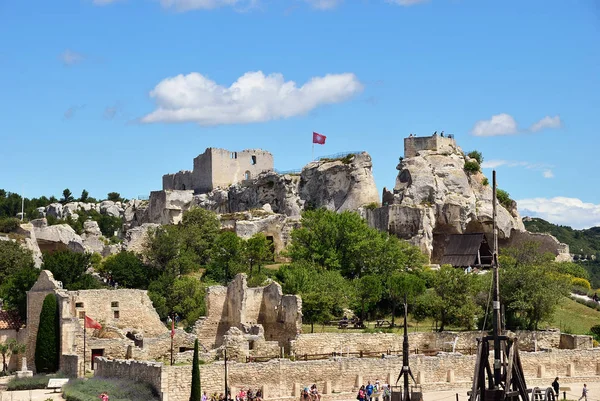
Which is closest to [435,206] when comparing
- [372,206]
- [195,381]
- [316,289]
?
[372,206]

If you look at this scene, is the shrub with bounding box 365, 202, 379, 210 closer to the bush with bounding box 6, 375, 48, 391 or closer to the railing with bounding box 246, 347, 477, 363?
the railing with bounding box 246, 347, 477, 363

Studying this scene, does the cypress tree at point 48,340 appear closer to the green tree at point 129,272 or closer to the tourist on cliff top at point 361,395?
the tourist on cliff top at point 361,395

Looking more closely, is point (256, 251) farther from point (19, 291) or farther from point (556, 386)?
point (556, 386)

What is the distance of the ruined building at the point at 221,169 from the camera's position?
94562 millimetres

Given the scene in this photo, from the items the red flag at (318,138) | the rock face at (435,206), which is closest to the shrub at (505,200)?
the rock face at (435,206)

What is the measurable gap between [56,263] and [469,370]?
2163cm

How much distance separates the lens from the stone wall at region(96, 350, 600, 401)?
131 ft

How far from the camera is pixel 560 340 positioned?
172 ft

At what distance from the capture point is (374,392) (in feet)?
135

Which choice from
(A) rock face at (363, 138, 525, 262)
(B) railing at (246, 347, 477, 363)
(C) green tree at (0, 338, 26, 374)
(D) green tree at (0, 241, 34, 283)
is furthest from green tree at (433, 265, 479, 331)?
(D) green tree at (0, 241, 34, 283)

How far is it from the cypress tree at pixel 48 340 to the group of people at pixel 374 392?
1325 centimetres

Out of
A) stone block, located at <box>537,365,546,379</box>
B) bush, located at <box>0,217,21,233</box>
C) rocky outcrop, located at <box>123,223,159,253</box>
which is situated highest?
bush, located at <box>0,217,21,233</box>

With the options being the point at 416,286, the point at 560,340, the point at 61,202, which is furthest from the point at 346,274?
the point at 61,202

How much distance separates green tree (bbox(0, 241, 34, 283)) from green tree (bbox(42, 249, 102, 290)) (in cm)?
485
